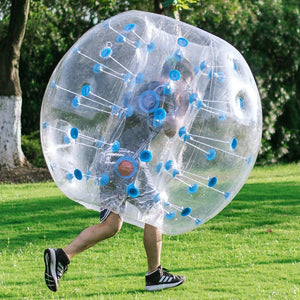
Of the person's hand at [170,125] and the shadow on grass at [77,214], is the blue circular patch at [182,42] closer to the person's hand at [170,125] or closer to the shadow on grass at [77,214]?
the person's hand at [170,125]

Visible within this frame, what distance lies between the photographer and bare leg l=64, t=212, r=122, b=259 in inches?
196

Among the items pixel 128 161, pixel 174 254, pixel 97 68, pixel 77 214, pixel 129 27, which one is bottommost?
pixel 77 214

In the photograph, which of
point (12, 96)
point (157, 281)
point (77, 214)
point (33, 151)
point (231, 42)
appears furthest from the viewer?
point (231, 42)

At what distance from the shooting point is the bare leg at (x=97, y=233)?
16.3 feet

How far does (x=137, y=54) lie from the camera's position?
4.71 m

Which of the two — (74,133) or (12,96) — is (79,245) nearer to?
(74,133)

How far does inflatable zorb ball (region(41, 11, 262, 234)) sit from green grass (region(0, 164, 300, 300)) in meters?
0.76

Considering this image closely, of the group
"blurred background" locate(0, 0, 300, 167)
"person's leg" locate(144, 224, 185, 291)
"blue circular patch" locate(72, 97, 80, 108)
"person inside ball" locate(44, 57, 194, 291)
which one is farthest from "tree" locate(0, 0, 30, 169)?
"person inside ball" locate(44, 57, 194, 291)

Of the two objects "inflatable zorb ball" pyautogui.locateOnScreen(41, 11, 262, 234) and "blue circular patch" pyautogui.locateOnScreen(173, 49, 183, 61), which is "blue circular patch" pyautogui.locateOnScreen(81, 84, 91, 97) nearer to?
"inflatable zorb ball" pyautogui.locateOnScreen(41, 11, 262, 234)

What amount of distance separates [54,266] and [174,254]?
2.00 metres

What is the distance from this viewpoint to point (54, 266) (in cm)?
497

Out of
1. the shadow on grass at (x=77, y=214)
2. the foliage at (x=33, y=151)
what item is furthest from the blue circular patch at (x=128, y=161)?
the foliage at (x=33, y=151)

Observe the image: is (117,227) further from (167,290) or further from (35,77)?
(35,77)

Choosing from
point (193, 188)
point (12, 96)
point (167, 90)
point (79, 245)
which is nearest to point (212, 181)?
point (193, 188)
